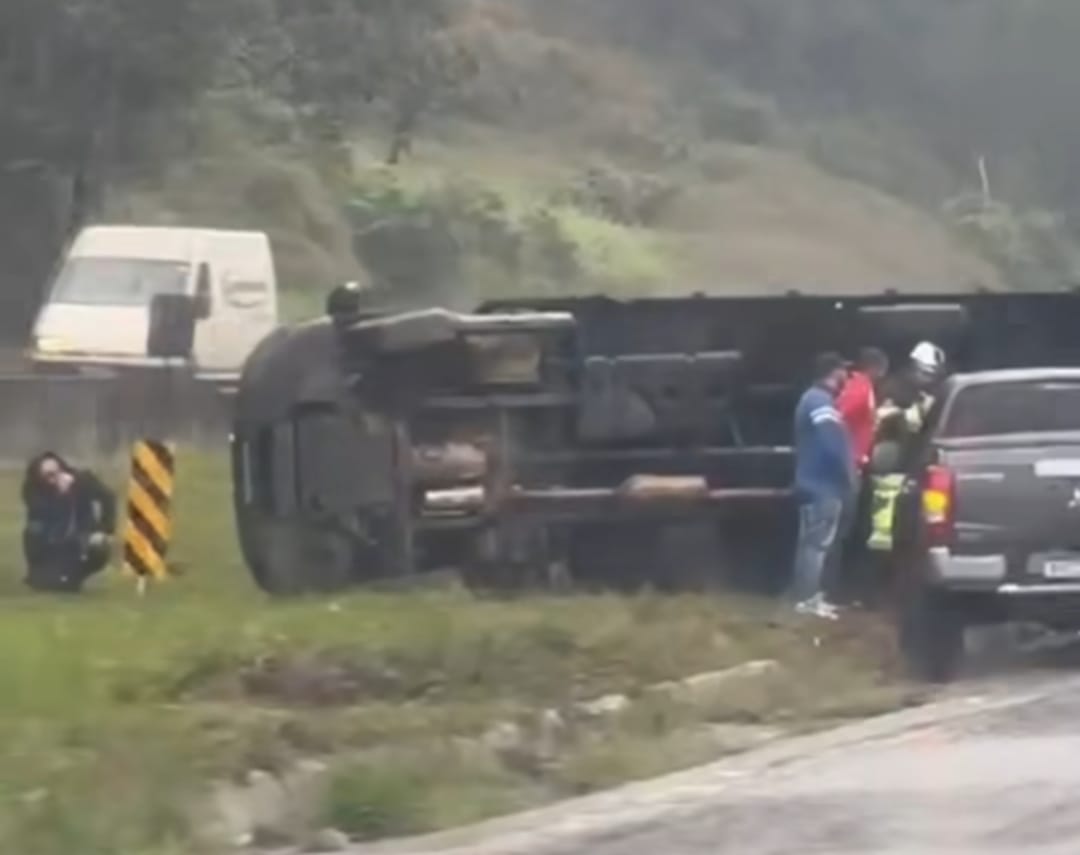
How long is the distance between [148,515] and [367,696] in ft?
24.6

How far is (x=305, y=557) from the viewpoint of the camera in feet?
68.4

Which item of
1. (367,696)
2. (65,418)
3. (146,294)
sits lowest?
(367,696)

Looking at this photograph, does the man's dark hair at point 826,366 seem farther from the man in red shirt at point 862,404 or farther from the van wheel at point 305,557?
the van wheel at point 305,557

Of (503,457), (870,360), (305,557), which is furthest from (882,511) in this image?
(305,557)

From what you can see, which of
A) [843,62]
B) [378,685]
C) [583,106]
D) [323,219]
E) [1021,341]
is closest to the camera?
[378,685]

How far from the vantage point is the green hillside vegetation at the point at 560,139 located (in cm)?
4481

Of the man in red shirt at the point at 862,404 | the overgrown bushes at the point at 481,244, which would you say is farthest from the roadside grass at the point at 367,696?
the overgrown bushes at the point at 481,244

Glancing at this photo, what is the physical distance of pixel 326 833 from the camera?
41.4 feet

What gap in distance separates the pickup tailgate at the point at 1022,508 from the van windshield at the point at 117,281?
19009 mm

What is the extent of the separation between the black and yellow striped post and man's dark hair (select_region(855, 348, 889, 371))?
4.71 meters

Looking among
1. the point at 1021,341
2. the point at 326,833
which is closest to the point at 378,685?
the point at 326,833

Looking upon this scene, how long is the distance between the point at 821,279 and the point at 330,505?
1731 inches

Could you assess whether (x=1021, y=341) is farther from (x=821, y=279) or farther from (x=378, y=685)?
(x=821, y=279)

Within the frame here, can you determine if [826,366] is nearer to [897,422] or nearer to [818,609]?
[897,422]
